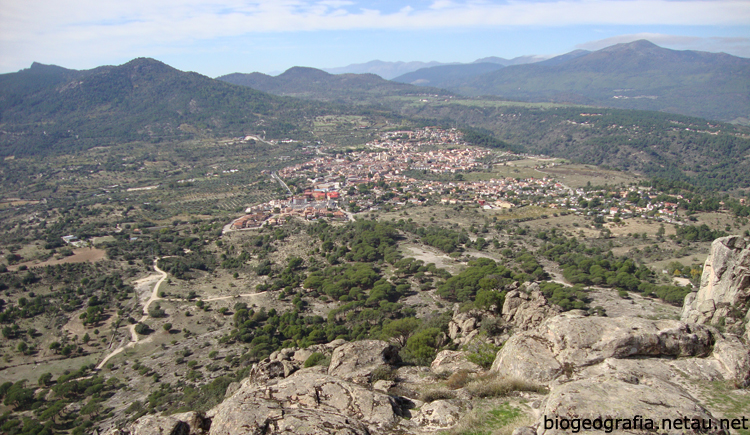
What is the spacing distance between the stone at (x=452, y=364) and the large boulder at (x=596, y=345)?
4.62 feet

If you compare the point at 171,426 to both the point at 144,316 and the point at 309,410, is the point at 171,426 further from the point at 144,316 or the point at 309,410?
the point at 144,316

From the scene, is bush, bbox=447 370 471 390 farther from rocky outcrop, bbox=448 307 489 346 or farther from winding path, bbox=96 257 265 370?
winding path, bbox=96 257 265 370

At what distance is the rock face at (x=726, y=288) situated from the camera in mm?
11383

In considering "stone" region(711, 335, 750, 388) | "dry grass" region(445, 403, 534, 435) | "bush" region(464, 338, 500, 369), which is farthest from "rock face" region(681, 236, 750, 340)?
"dry grass" region(445, 403, 534, 435)

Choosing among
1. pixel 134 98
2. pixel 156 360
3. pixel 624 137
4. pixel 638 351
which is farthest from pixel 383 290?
pixel 134 98

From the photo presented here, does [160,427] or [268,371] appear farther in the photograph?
[268,371]

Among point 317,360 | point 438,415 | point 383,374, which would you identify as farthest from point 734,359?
point 317,360

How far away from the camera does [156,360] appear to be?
24.7 meters

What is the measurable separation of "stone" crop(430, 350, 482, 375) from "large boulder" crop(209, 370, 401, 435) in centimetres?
357

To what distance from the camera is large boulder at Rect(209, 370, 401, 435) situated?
6.86 meters

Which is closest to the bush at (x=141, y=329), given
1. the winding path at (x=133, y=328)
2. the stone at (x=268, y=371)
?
the winding path at (x=133, y=328)

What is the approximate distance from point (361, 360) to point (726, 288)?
35.8 ft

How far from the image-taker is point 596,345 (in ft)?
30.5

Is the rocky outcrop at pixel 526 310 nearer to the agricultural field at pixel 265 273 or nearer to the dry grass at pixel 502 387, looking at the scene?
the agricultural field at pixel 265 273
